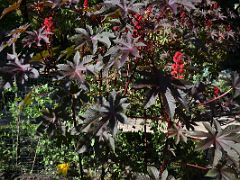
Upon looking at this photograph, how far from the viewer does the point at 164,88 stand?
196 centimetres

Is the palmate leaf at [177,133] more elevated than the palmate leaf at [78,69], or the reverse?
the palmate leaf at [78,69]

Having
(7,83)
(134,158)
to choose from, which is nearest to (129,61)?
(7,83)

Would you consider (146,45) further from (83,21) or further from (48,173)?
(48,173)

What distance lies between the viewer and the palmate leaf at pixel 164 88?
6.42 ft

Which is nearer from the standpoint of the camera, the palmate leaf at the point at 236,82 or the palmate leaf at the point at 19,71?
the palmate leaf at the point at 19,71

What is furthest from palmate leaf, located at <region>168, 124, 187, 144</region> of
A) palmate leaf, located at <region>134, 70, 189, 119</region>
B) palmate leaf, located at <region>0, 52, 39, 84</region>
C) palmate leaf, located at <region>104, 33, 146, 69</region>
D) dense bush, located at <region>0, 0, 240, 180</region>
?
palmate leaf, located at <region>0, 52, 39, 84</region>

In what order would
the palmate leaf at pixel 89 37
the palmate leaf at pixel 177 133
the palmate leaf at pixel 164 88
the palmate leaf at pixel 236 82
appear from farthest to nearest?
the palmate leaf at pixel 236 82
the palmate leaf at pixel 89 37
the palmate leaf at pixel 177 133
the palmate leaf at pixel 164 88

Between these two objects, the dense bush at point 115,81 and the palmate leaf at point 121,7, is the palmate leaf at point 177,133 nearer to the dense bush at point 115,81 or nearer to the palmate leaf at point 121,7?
the dense bush at point 115,81

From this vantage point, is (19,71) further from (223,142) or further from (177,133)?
(223,142)

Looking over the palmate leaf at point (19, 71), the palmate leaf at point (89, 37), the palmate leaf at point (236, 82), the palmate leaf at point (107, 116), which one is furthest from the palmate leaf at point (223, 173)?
the palmate leaf at point (19, 71)

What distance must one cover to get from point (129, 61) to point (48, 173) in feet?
6.05

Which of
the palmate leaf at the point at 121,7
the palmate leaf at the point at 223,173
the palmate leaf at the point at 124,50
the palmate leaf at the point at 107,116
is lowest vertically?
the palmate leaf at the point at 223,173

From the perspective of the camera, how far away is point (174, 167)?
12.5 ft

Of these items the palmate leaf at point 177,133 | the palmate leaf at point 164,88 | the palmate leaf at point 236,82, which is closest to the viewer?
the palmate leaf at point 164,88
